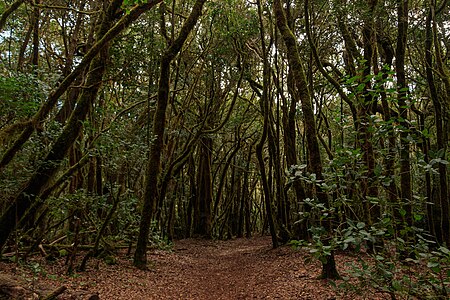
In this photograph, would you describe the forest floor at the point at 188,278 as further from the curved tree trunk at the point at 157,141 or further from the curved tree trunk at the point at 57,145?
the curved tree trunk at the point at 57,145

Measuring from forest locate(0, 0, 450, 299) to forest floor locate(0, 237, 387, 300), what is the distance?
0.44m

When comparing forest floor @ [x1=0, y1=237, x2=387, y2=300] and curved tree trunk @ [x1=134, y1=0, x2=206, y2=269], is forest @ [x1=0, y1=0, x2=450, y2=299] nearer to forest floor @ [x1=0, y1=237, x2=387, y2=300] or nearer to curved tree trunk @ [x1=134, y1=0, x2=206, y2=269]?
curved tree trunk @ [x1=134, y1=0, x2=206, y2=269]

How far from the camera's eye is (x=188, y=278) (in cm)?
990

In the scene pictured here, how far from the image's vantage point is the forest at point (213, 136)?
423cm

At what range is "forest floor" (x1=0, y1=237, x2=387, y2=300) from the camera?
21.8ft

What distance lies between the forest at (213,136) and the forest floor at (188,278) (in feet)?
1.44

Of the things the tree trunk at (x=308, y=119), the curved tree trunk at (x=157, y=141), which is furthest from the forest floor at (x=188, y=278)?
the curved tree trunk at (x=157, y=141)

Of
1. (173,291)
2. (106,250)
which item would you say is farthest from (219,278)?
(106,250)

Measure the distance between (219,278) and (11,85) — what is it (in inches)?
276

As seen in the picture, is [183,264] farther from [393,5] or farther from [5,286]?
[393,5]

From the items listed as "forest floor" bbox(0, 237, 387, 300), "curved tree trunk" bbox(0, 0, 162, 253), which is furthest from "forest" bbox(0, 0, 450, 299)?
"forest floor" bbox(0, 237, 387, 300)

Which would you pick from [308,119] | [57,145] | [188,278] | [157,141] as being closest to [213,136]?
[157,141]

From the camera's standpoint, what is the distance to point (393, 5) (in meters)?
10.1

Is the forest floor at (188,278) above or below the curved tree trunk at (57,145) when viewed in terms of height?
below
